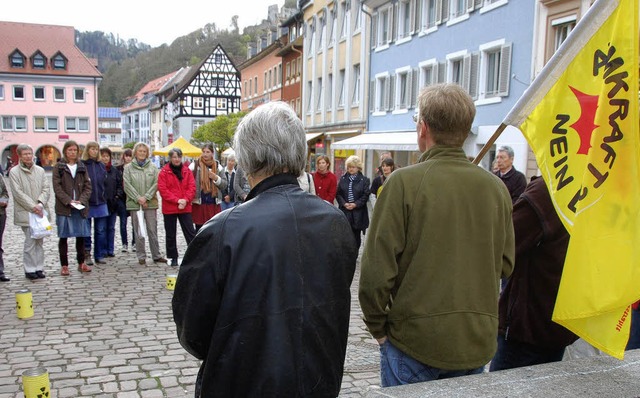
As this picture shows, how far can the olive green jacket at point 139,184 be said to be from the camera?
9.63 meters

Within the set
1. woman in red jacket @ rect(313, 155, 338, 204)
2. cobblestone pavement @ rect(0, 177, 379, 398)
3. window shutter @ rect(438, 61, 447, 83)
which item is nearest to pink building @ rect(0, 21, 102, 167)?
window shutter @ rect(438, 61, 447, 83)

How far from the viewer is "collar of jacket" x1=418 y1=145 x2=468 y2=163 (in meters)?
2.41

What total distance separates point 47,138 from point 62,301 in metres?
61.7

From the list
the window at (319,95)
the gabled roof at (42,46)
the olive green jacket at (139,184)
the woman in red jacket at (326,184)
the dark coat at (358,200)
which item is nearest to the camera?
the olive green jacket at (139,184)

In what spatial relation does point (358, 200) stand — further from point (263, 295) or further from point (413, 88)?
point (413, 88)

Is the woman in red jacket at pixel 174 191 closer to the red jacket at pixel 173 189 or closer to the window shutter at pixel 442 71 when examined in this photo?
the red jacket at pixel 173 189

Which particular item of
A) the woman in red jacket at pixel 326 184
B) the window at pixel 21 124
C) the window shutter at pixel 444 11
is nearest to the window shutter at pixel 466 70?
the window shutter at pixel 444 11

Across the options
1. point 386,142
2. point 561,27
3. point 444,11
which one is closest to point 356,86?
point 386,142

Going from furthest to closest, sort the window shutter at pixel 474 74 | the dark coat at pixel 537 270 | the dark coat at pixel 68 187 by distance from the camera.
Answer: the window shutter at pixel 474 74 < the dark coat at pixel 68 187 < the dark coat at pixel 537 270

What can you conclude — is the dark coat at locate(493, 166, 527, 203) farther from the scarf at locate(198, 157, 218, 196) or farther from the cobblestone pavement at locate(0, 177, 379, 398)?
the scarf at locate(198, 157, 218, 196)

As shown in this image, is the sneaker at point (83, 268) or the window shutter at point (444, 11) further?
the window shutter at point (444, 11)

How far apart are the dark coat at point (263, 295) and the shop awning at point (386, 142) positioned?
18.1m

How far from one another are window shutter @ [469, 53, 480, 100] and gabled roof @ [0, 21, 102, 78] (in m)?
51.3

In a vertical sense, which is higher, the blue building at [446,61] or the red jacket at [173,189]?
the blue building at [446,61]
